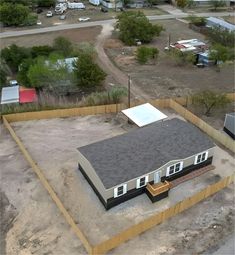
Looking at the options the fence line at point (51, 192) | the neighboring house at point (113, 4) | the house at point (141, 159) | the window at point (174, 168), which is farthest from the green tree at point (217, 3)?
the window at point (174, 168)

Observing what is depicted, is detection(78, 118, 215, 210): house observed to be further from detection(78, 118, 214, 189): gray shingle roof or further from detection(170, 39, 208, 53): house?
detection(170, 39, 208, 53): house

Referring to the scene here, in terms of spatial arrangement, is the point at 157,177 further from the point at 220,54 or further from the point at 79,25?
the point at 79,25

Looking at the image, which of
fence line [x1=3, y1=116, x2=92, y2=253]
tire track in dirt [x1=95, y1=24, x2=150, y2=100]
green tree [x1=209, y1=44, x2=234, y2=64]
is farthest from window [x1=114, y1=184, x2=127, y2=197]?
green tree [x1=209, y1=44, x2=234, y2=64]

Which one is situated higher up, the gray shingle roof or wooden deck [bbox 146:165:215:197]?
the gray shingle roof

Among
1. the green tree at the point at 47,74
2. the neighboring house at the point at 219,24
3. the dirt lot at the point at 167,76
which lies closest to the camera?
the green tree at the point at 47,74

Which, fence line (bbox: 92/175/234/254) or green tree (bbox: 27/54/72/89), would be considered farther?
green tree (bbox: 27/54/72/89)

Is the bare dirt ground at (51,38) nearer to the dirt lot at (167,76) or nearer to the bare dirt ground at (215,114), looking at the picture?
the dirt lot at (167,76)
